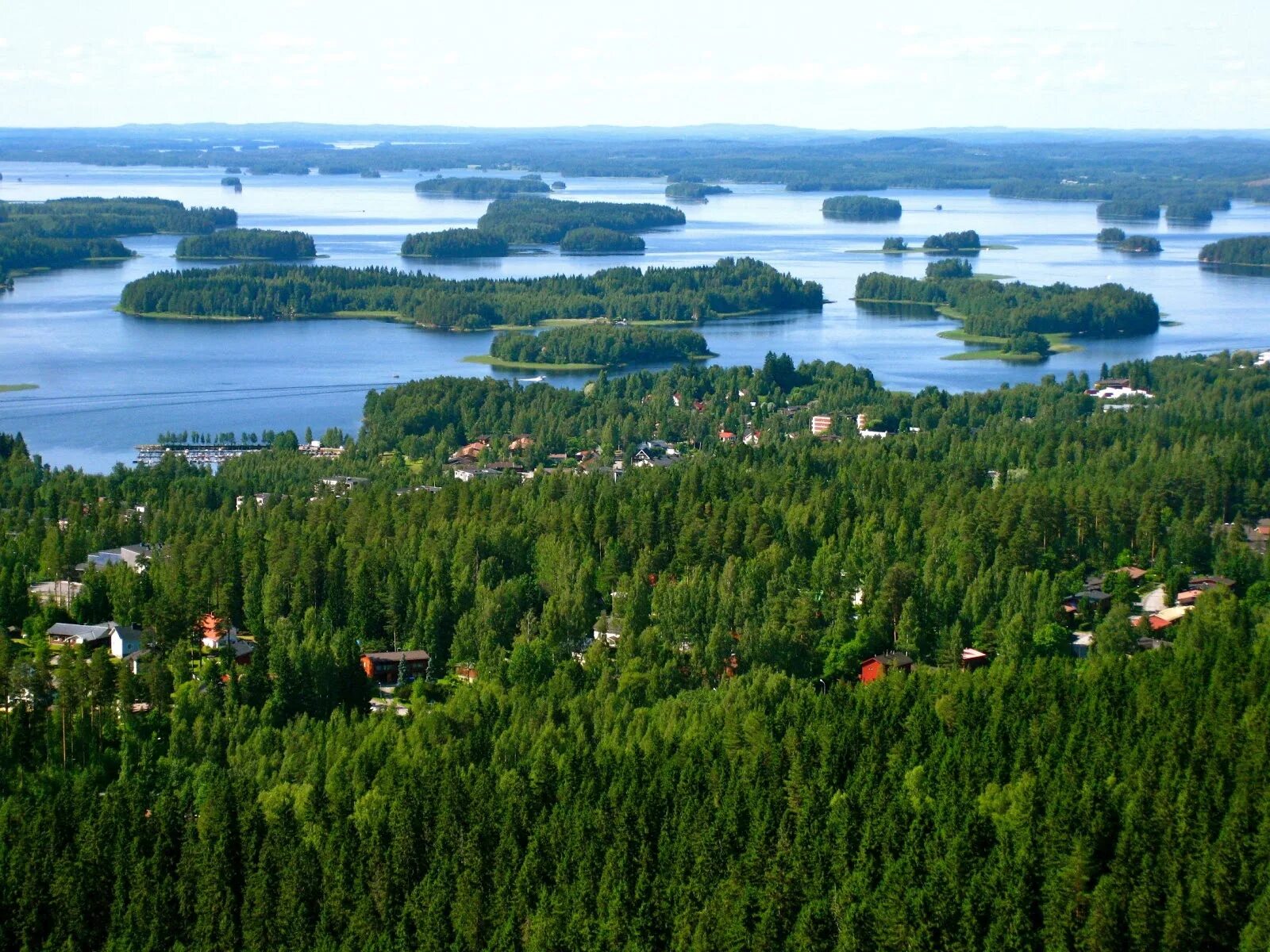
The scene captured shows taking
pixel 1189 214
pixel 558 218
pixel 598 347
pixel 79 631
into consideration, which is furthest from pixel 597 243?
pixel 79 631

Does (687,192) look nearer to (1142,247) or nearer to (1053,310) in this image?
(1142,247)

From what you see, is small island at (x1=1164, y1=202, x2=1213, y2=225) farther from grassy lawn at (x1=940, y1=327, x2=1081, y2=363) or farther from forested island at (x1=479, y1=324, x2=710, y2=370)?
forested island at (x1=479, y1=324, x2=710, y2=370)

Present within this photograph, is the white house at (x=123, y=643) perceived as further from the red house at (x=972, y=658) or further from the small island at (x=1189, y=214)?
the small island at (x=1189, y=214)

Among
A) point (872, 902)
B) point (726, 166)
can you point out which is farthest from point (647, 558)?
point (726, 166)

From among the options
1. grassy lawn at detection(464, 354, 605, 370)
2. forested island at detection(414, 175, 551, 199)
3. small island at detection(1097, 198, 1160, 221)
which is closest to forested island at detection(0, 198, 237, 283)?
grassy lawn at detection(464, 354, 605, 370)

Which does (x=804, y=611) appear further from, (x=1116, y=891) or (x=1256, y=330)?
(x=1256, y=330)

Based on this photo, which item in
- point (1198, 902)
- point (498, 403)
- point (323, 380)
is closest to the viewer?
point (1198, 902)
